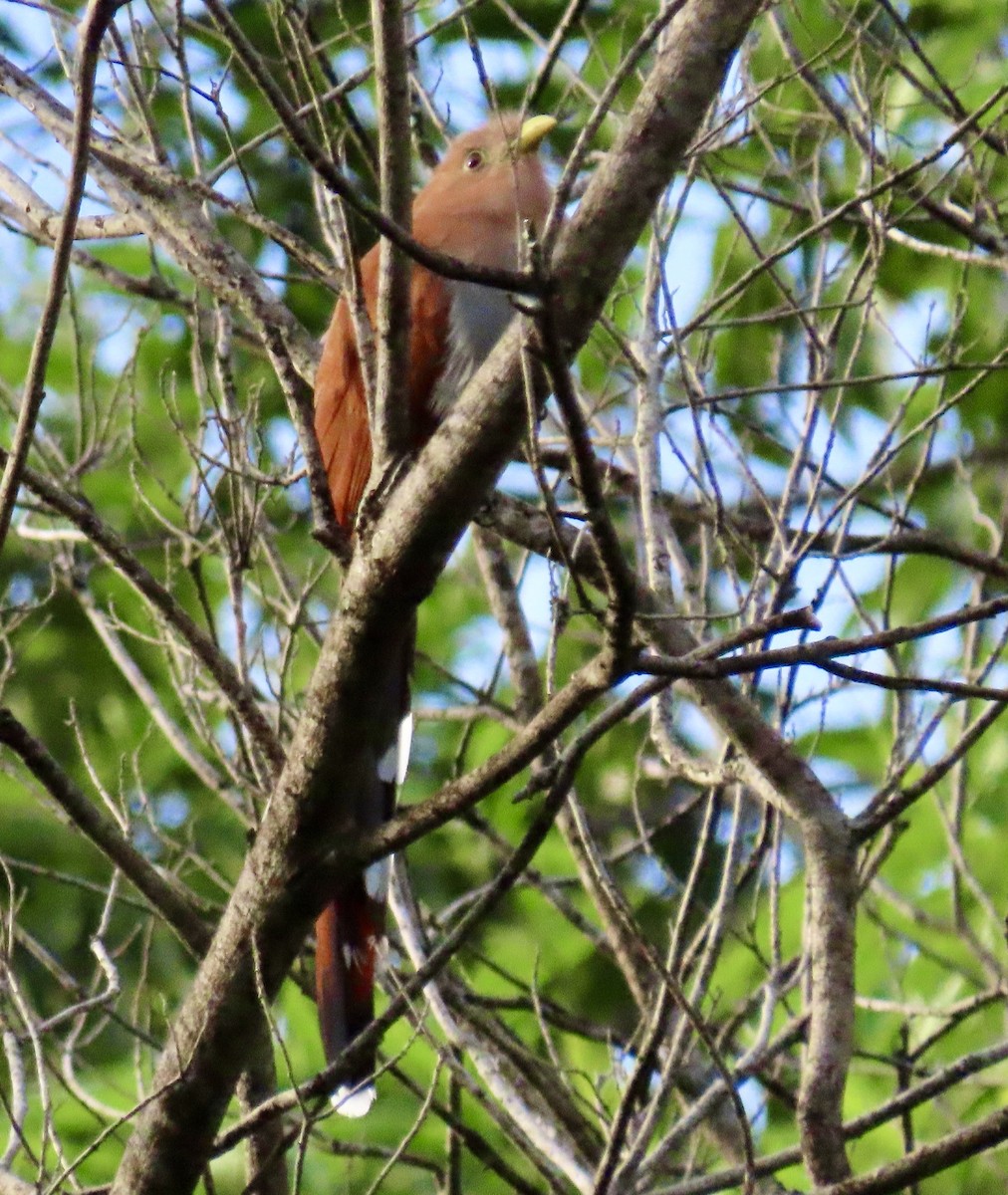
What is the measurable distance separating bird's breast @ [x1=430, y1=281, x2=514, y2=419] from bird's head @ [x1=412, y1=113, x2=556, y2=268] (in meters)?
0.16

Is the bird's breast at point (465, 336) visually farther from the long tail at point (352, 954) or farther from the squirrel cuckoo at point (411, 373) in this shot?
the long tail at point (352, 954)

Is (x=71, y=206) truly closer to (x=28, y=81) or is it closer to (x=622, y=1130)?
(x=622, y=1130)

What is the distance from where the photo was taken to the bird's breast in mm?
3268

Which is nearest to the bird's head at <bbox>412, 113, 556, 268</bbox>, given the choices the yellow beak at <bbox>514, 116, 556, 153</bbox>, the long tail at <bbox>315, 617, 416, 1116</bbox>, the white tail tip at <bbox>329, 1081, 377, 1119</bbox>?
the yellow beak at <bbox>514, 116, 556, 153</bbox>

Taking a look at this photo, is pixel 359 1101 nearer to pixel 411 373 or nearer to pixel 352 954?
pixel 352 954

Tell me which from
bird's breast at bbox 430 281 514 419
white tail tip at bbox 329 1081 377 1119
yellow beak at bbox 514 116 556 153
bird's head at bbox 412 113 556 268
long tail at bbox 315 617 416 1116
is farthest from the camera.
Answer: yellow beak at bbox 514 116 556 153

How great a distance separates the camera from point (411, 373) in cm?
304

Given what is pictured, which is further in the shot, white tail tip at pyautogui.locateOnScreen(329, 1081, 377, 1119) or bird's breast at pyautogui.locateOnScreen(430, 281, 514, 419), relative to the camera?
bird's breast at pyautogui.locateOnScreen(430, 281, 514, 419)

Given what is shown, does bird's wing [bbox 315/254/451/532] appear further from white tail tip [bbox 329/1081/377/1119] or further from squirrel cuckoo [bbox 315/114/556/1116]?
white tail tip [bbox 329/1081/377/1119]

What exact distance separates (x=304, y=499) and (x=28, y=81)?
8.74 ft

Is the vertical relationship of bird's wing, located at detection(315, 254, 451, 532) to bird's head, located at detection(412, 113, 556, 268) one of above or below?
below

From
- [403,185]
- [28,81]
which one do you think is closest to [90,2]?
[403,185]

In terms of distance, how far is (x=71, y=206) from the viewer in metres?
1.73

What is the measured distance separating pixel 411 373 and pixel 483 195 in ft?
2.72
